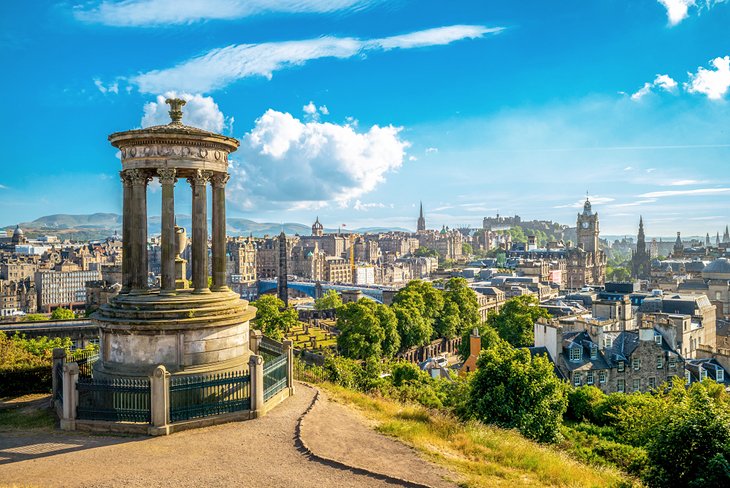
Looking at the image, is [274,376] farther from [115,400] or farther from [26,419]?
[26,419]

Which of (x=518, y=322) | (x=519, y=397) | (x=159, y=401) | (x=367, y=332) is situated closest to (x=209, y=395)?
(x=159, y=401)

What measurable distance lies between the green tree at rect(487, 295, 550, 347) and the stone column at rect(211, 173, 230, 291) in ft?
152

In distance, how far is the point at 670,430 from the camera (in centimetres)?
1486

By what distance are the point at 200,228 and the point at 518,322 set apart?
50063 mm

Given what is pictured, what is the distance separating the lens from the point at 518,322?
207 ft

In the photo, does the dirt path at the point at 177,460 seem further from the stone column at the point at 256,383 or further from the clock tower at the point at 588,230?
the clock tower at the point at 588,230

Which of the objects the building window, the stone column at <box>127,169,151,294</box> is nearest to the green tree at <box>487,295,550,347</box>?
the building window

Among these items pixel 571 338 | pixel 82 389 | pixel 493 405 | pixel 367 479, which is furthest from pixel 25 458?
pixel 571 338

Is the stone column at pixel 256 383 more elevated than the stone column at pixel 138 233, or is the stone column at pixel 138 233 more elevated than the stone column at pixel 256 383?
the stone column at pixel 138 233

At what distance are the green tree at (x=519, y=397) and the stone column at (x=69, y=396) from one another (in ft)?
56.8

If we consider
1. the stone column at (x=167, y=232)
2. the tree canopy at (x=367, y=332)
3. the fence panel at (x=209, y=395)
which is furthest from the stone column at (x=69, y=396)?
the tree canopy at (x=367, y=332)

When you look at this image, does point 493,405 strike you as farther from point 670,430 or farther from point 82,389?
point 82,389

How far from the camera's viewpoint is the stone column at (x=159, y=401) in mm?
15781

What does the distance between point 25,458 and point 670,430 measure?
16494mm
